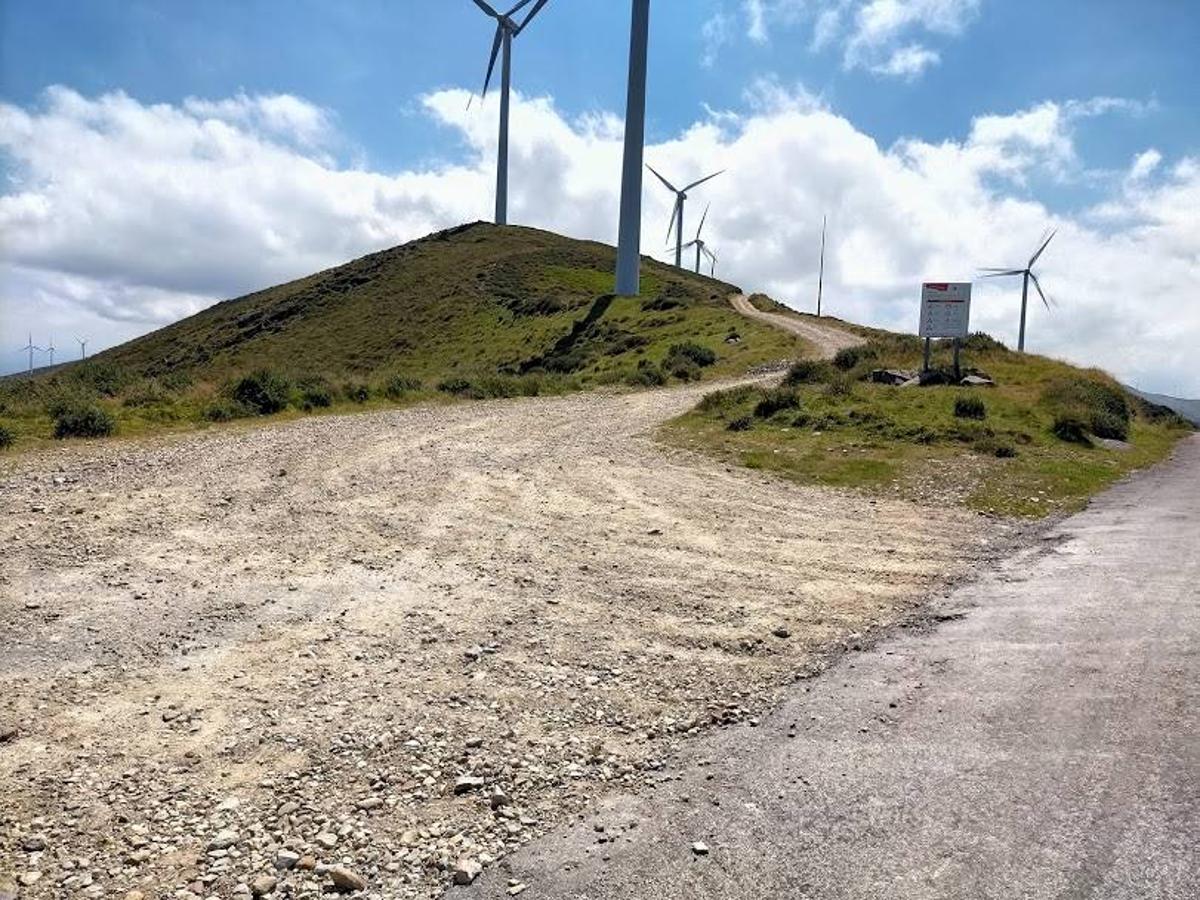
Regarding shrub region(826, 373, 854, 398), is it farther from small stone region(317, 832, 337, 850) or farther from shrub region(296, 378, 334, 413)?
small stone region(317, 832, 337, 850)

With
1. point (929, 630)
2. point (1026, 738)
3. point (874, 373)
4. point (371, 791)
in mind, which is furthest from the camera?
point (874, 373)

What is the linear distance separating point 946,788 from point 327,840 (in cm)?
381

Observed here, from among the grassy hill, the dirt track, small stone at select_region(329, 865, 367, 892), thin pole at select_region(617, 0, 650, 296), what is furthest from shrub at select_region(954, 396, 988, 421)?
thin pole at select_region(617, 0, 650, 296)

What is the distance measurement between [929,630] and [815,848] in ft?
14.3

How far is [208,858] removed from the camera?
4.75 meters

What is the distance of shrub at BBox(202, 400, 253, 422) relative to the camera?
2354 centimetres

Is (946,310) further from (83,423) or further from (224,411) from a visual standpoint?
(83,423)

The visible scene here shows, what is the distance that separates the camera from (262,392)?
26219mm

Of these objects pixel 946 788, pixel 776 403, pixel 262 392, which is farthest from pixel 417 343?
pixel 946 788

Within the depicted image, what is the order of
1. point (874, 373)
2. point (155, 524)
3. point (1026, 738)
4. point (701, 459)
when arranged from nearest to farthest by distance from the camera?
point (1026, 738)
point (155, 524)
point (701, 459)
point (874, 373)

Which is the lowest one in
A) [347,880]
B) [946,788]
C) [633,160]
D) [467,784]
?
[347,880]

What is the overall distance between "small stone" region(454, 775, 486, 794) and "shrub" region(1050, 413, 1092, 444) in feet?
73.5

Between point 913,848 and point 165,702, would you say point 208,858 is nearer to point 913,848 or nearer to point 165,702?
point 165,702

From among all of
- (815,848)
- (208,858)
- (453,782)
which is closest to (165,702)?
(208,858)
